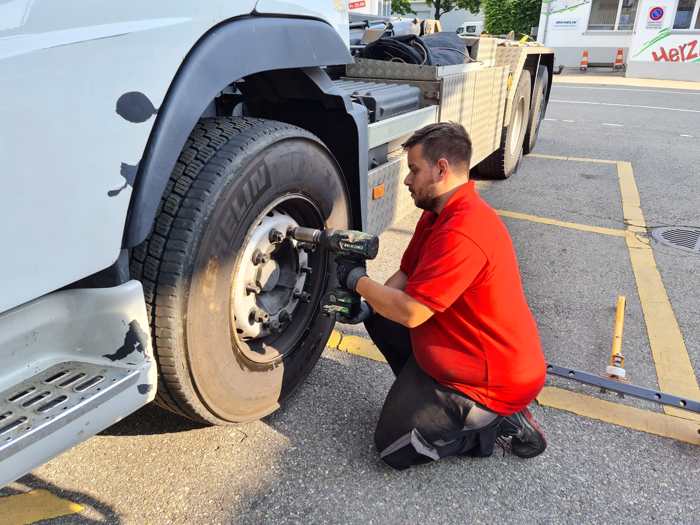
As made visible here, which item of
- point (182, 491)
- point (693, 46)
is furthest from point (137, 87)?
point (693, 46)

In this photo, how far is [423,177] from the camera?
6.88 ft

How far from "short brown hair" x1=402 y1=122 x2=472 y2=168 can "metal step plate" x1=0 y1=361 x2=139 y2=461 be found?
122 centimetres

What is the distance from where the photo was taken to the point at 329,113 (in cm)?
249

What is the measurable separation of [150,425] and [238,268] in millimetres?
855

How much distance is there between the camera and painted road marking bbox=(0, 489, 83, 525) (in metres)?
1.89

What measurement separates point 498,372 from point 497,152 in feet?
14.4

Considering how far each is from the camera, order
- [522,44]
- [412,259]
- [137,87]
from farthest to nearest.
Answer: [522,44] < [412,259] < [137,87]

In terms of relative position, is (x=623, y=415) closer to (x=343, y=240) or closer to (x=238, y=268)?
(x=343, y=240)

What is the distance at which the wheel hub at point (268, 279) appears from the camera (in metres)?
2.06

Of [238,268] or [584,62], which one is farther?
[584,62]

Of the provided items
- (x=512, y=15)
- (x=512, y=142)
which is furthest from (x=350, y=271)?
(x=512, y=15)

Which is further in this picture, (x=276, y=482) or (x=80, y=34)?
(x=276, y=482)

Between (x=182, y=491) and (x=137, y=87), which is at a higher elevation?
(x=137, y=87)

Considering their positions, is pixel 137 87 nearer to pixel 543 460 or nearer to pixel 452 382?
pixel 452 382
